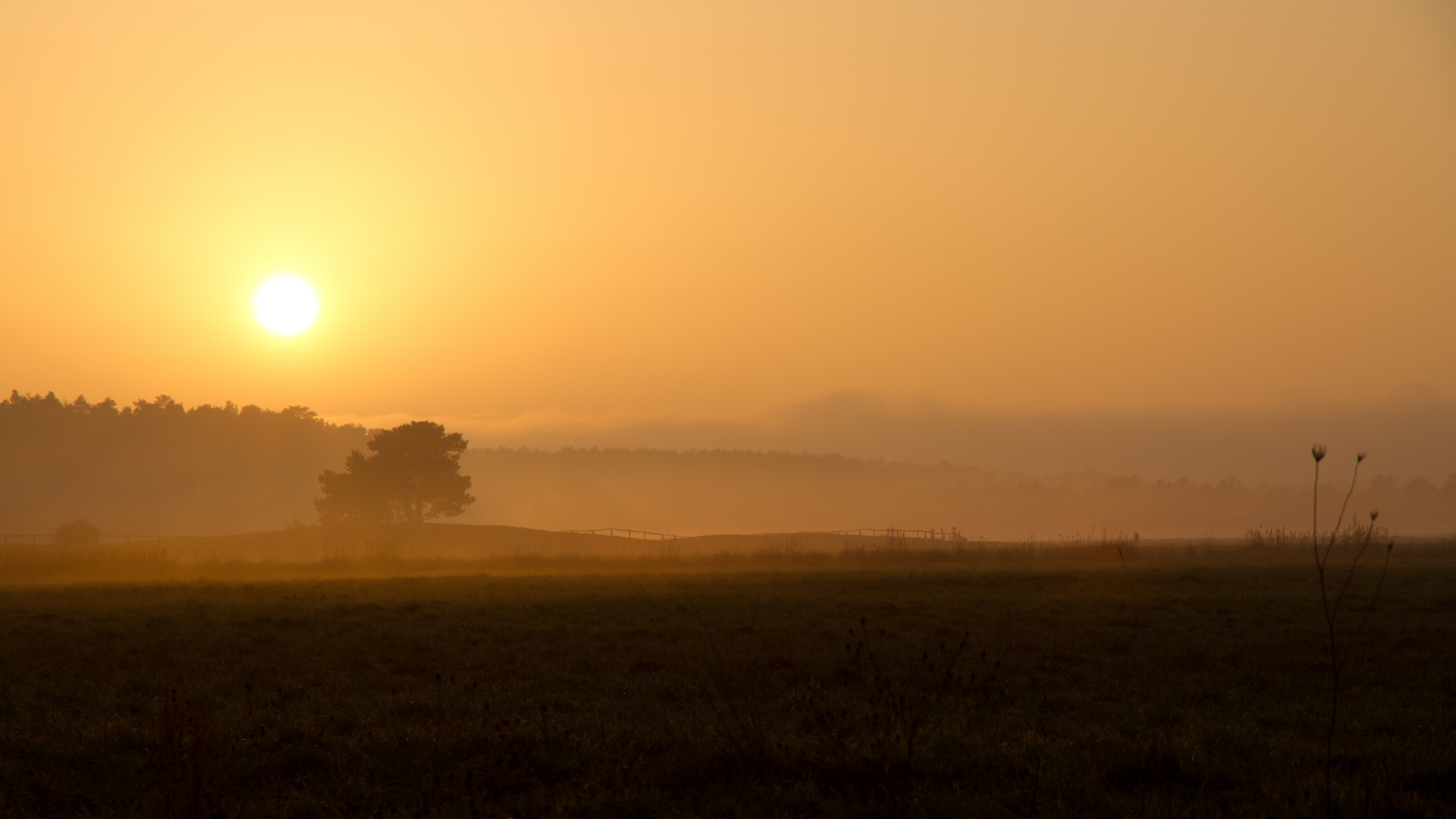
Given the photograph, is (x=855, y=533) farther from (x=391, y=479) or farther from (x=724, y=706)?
(x=724, y=706)

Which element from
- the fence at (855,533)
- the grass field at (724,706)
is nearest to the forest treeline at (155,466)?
the fence at (855,533)

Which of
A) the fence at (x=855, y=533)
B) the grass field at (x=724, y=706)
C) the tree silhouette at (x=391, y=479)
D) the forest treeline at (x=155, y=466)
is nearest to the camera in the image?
the grass field at (x=724, y=706)

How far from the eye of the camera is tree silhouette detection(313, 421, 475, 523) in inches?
3127

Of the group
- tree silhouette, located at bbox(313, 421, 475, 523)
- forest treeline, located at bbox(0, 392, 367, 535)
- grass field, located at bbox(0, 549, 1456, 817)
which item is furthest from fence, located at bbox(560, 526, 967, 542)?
forest treeline, located at bbox(0, 392, 367, 535)

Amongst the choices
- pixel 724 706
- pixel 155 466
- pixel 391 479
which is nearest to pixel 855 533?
pixel 391 479

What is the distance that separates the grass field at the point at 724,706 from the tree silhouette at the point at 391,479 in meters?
56.6

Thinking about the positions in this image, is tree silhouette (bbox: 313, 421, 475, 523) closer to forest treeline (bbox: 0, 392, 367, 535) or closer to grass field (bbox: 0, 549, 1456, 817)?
grass field (bbox: 0, 549, 1456, 817)

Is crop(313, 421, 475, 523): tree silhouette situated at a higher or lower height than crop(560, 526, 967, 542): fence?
higher

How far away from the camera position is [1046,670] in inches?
549

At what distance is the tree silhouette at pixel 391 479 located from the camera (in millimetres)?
79438

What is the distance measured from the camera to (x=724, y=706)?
11.2 m

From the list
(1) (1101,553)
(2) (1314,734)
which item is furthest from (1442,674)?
(1) (1101,553)

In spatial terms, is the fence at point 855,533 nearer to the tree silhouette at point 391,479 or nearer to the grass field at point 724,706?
the tree silhouette at point 391,479

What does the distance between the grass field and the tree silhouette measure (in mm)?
56578
